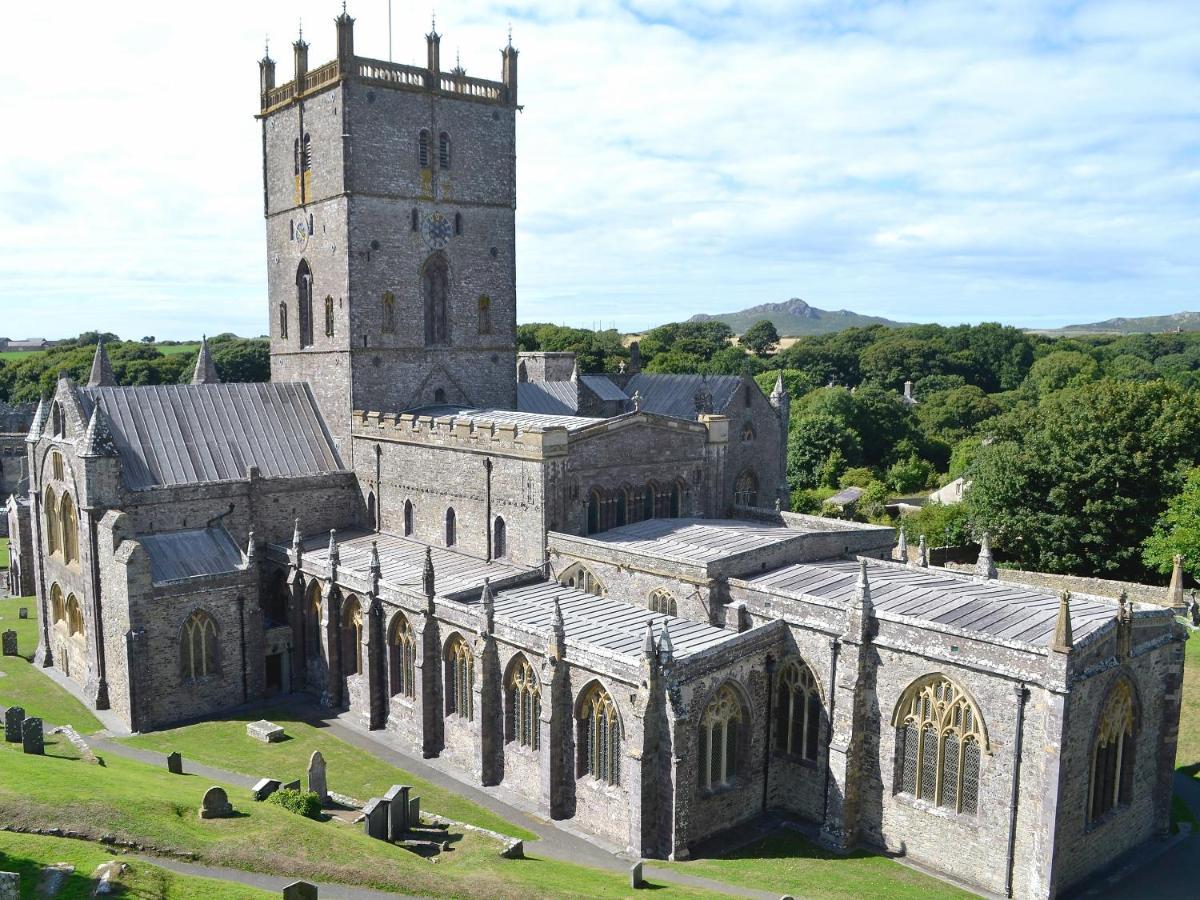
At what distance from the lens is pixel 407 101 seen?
133 feet

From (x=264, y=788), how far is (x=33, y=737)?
7696mm

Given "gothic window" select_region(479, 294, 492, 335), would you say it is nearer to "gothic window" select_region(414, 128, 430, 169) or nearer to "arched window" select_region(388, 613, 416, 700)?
"gothic window" select_region(414, 128, 430, 169)

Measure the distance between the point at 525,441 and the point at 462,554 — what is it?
5993 mm

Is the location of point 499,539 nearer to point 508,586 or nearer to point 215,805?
point 508,586

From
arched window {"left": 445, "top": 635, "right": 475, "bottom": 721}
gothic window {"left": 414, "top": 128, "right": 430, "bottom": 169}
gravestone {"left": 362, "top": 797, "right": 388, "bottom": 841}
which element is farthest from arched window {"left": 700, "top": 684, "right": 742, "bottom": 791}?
gothic window {"left": 414, "top": 128, "right": 430, "bottom": 169}

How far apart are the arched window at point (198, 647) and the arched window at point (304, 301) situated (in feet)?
45.3

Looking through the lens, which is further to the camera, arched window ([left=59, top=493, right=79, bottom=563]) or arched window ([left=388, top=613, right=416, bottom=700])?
arched window ([left=59, top=493, right=79, bottom=563])

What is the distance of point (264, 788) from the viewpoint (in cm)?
2698

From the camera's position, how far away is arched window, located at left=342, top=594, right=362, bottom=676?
113ft

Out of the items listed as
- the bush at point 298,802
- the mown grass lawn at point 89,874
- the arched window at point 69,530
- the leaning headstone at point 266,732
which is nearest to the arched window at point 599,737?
the bush at point 298,802

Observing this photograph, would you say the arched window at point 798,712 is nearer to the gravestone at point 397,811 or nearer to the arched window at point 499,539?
the gravestone at point 397,811

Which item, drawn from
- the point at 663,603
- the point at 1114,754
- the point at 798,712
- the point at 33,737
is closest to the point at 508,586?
the point at 663,603

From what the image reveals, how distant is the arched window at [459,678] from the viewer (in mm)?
30172

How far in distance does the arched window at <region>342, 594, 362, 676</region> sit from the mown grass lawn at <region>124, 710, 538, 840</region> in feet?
8.37
